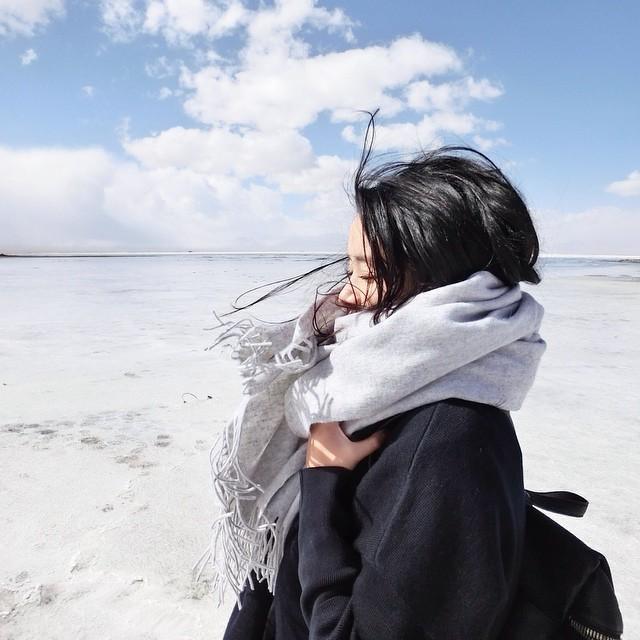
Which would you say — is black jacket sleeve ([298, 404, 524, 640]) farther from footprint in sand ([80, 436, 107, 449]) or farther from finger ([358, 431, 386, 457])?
footprint in sand ([80, 436, 107, 449])

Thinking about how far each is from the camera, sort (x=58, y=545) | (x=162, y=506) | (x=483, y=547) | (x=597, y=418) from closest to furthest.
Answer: (x=483, y=547) < (x=58, y=545) < (x=162, y=506) < (x=597, y=418)

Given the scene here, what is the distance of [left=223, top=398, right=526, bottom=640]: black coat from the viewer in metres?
0.77

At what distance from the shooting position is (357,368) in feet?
3.03

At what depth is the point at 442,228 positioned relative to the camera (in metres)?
0.88

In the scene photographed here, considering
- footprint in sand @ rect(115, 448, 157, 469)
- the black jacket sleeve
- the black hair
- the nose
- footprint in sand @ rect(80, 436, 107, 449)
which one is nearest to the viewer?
the black jacket sleeve

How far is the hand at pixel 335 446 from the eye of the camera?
0.90 meters

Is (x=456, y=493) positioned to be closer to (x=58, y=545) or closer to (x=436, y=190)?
(x=436, y=190)

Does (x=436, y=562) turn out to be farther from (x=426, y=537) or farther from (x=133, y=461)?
(x=133, y=461)

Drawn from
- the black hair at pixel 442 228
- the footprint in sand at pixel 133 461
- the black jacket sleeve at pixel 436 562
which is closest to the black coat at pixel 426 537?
the black jacket sleeve at pixel 436 562

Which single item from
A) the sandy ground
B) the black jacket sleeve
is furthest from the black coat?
the sandy ground

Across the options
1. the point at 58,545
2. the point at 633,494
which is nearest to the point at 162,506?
the point at 58,545

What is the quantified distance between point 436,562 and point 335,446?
0.25m

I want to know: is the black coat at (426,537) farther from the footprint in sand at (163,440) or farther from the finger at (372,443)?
the footprint in sand at (163,440)

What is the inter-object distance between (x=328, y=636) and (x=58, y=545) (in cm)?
174
